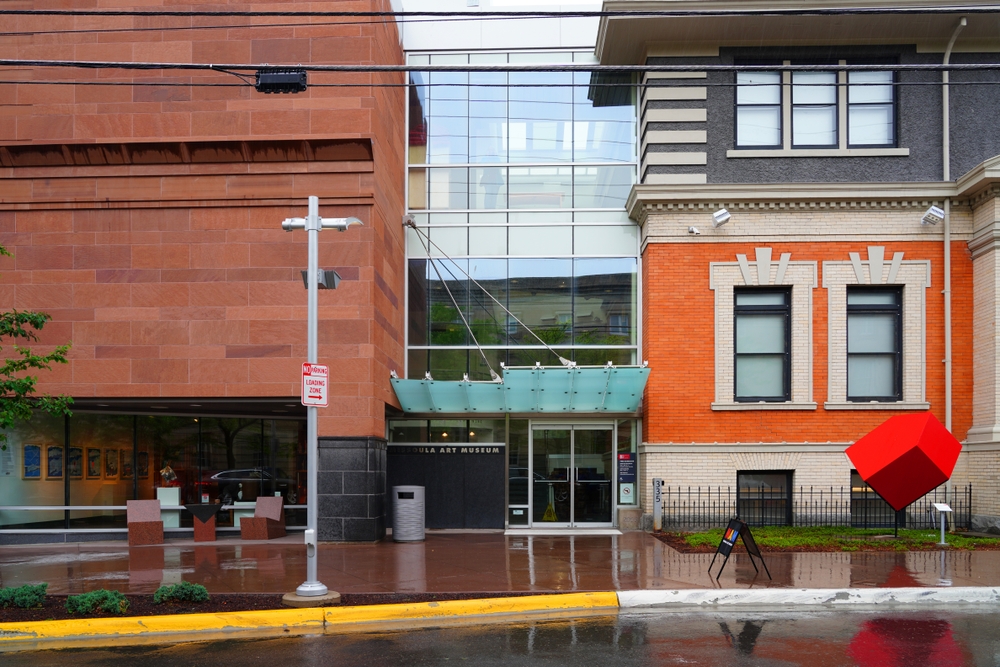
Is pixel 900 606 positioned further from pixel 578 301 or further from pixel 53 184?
pixel 53 184

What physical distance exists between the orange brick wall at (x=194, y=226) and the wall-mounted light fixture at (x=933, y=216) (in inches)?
478

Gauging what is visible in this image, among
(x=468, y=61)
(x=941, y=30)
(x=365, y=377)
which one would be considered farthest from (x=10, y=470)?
(x=941, y=30)

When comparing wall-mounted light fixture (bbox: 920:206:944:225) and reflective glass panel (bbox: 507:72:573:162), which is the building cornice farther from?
reflective glass panel (bbox: 507:72:573:162)

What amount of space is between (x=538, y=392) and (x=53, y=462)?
1119 centimetres

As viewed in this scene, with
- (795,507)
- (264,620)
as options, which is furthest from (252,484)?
(795,507)

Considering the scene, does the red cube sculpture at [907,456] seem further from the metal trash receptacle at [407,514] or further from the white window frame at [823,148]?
the metal trash receptacle at [407,514]

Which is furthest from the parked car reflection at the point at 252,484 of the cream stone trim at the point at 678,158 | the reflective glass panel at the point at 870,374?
the reflective glass panel at the point at 870,374

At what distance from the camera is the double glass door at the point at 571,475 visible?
831 inches

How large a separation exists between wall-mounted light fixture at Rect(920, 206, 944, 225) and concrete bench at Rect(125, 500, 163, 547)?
18146mm

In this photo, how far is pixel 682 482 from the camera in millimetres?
19828

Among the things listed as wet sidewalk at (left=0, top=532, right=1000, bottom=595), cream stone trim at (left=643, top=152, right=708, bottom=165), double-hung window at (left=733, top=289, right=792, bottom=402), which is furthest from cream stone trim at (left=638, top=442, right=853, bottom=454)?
cream stone trim at (left=643, top=152, right=708, bottom=165)

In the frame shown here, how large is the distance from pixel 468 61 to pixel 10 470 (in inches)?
570

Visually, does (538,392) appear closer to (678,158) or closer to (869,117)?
(678,158)

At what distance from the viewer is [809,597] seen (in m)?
11.7
